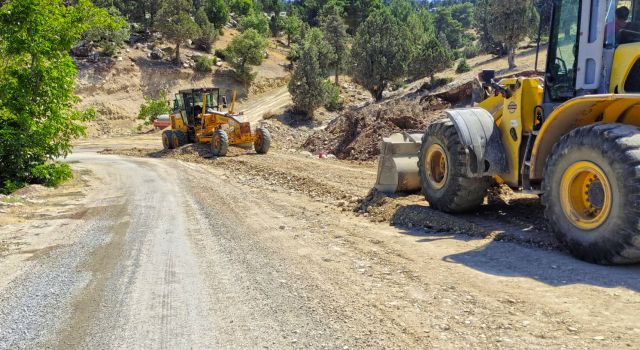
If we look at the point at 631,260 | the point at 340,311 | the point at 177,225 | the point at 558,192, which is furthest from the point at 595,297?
the point at 177,225

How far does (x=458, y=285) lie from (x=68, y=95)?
42.6ft

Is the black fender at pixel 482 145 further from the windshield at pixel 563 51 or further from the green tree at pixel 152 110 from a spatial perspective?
the green tree at pixel 152 110

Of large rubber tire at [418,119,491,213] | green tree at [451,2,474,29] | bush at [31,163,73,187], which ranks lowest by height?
bush at [31,163,73,187]

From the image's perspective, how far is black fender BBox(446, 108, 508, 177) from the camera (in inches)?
283

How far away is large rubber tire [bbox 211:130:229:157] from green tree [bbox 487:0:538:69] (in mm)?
20625

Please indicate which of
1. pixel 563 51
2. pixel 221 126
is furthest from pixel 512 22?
pixel 563 51

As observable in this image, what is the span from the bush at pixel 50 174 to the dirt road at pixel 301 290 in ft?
19.6

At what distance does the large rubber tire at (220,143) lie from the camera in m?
20.5

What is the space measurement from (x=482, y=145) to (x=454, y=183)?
0.67m

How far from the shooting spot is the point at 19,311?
16.4ft

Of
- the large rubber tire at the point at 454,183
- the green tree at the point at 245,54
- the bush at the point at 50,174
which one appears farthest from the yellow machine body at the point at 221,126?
the green tree at the point at 245,54

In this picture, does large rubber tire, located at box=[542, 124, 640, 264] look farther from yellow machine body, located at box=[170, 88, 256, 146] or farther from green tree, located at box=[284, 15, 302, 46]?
green tree, located at box=[284, 15, 302, 46]

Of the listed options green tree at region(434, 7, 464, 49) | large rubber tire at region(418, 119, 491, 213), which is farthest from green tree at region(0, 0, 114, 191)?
green tree at region(434, 7, 464, 49)

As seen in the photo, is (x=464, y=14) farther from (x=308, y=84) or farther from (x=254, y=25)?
(x=308, y=84)
